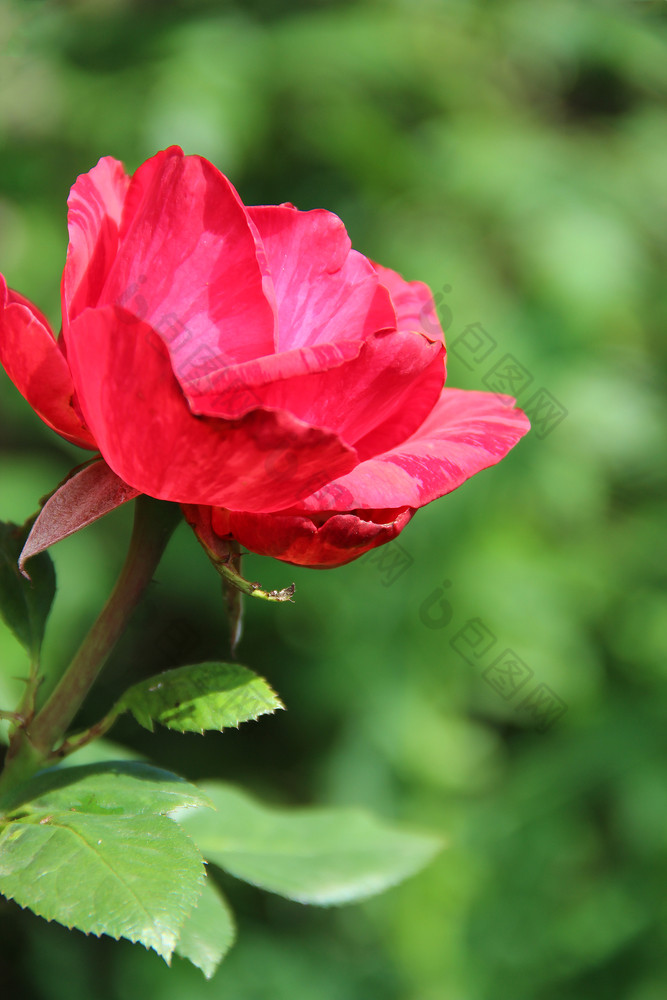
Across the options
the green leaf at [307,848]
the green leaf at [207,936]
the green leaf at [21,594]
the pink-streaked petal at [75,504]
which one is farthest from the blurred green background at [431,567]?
the pink-streaked petal at [75,504]

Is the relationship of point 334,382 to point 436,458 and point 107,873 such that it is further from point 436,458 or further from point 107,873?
point 107,873

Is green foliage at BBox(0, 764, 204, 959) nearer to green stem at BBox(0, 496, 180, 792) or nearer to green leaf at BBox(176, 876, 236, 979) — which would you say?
green stem at BBox(0, 496, 180, 792)

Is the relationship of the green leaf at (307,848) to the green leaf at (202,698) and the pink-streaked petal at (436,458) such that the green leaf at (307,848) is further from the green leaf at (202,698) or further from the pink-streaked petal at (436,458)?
the pink-streaked petal at (436,458)

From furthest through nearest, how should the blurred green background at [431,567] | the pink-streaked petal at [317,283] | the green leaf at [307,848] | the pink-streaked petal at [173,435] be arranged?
the blurred green background at [431,567]
the green leaf at [307,848]
the pink-streaked petal at [317,283]
the pink-streaked petal at [173,435]

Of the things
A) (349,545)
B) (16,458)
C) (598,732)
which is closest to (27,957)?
(16,458)

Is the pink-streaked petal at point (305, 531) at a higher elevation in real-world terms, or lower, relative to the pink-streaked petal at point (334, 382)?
lower

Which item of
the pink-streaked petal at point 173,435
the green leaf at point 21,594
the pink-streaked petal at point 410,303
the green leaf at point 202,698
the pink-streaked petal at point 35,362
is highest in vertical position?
the pink-streaked petal at point 410,303

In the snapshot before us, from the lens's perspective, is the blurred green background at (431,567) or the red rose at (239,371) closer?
the red rose at (239,371)

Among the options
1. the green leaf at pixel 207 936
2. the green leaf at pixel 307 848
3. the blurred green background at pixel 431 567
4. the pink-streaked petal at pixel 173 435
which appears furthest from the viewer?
the blurred green background at pixel 431 567

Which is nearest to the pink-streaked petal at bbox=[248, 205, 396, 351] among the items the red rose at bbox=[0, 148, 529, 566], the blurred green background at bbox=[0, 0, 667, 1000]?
the red rose at bbox=[0, 148, 529, 566]
